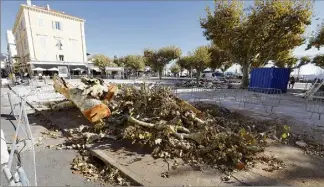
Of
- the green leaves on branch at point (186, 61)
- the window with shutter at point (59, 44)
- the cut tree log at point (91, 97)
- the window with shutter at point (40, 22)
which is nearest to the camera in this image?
the cut tree log at point (91, 97)

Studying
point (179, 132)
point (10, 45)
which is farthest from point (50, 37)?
point (179, 132)

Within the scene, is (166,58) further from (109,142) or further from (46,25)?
(109,142)

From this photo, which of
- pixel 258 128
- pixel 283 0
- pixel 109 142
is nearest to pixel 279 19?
pixel 283 0

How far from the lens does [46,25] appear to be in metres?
31.2

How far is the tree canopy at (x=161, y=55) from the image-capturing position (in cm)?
3491

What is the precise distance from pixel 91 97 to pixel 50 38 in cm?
3332

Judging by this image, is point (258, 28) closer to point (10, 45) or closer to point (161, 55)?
point (161, 55)

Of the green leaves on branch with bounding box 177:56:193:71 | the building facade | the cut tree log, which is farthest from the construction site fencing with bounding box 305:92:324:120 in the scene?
the building facade

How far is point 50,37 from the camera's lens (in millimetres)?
31703

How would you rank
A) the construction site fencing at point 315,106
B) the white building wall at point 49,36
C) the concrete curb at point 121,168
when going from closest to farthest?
1. the concrete curb at point 121,168
2. the construction site fencing at point 315,106
3. the white building wall at point 49,36

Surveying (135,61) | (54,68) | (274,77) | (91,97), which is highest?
(135,61)

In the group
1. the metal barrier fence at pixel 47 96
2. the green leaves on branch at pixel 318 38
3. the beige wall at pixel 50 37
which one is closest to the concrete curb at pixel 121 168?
the metal barrier fence at pixel 47 96

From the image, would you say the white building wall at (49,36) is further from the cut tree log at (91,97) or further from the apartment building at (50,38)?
the cut tree log at (91,97)

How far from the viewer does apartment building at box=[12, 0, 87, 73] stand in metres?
29.6
